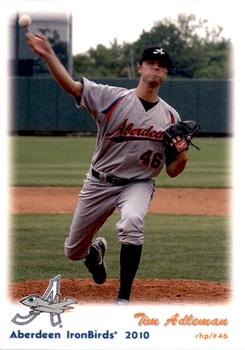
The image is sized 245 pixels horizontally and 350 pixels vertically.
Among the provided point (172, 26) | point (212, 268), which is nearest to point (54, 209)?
point (212, 268)

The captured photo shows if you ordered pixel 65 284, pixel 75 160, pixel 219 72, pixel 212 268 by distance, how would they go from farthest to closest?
pixel 219 72, pixel 75 160, pixel 212 268, pixel 65 284

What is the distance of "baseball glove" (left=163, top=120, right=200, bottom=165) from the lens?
5.60m

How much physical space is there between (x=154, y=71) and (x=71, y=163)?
48.8 ft

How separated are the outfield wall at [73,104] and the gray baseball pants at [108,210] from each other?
24.1 m

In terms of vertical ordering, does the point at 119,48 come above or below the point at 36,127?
above

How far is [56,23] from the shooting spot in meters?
28.2

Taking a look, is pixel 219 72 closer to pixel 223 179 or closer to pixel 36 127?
pixel 36 127

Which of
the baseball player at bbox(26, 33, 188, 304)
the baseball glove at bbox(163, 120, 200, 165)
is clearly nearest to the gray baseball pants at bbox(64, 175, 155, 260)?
the baseball player at bbox(26, 33, 188, 304)

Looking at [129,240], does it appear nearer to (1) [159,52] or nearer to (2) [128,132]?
(2) [128,132]

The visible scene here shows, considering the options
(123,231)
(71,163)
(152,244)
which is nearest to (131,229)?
(123,231)

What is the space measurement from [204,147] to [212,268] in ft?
62.6

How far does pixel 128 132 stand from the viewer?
18.8 feet

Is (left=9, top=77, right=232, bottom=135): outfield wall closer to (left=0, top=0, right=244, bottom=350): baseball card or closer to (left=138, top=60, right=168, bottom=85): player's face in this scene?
(left=0, top=0, right=244, bottom=350): baseball card

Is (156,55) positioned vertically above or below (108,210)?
above
